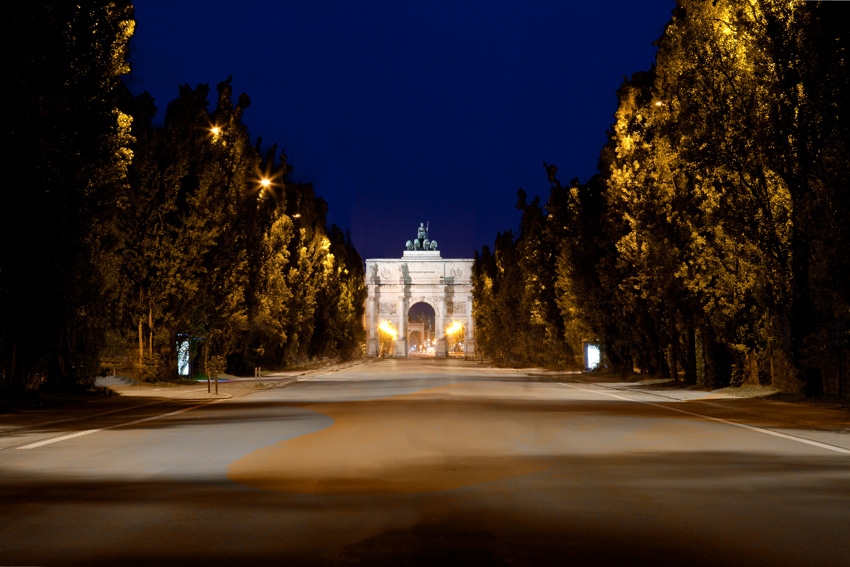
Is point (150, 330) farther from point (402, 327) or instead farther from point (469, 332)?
point (402, 327)

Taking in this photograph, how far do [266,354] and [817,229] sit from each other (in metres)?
36.4

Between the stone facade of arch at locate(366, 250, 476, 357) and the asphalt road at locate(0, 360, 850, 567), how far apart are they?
372 ft

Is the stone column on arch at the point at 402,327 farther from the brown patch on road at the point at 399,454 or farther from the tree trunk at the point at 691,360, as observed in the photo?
the brown patch on road at the point at 399,454

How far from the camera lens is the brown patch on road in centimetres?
1020

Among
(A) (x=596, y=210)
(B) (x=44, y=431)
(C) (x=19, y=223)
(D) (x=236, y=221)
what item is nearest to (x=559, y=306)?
(A) (x=596, y=210)

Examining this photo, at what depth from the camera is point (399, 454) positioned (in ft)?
41.9

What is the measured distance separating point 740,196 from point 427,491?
59.1 feet

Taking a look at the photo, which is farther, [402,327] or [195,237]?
[402,327]

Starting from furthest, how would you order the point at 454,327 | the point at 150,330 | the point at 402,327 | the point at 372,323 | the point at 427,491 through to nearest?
the point at 402,327 < the point at 372,323 < the point at 454,327 < the point at 150,330 < the point at 427,491

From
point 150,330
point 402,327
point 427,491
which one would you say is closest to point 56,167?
point 150,330

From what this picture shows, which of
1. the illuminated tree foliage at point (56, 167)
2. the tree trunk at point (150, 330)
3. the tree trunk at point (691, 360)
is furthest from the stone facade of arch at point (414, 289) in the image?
the illuminated tree foliage at point (56, 167)

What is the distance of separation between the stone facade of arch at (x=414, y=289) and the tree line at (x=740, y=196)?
9383 centimetres

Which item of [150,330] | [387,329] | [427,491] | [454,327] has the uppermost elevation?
[454,327]

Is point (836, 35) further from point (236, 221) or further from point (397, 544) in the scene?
point (236, 221)
